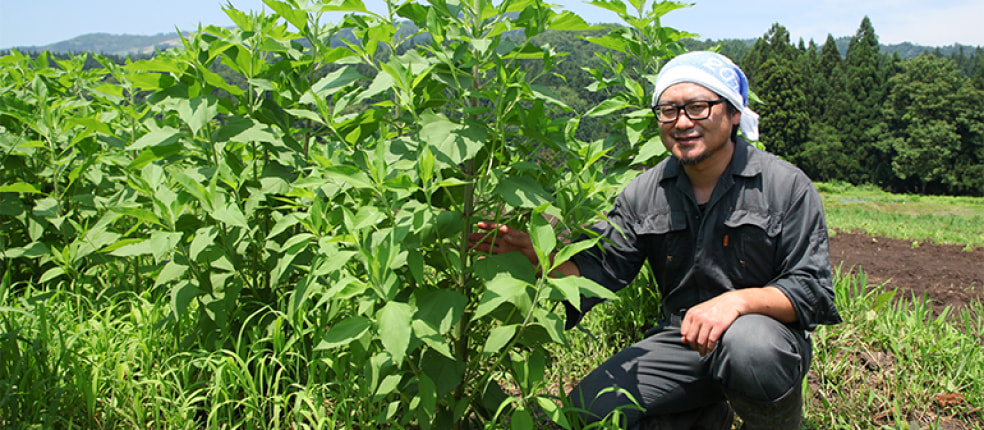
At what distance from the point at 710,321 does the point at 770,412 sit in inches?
13.6

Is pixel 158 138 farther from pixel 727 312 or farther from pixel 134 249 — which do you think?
pixel 727 312

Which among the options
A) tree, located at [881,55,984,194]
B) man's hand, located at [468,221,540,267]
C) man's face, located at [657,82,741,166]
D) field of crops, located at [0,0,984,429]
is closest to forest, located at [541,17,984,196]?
tree, located at [881,55,984,194]

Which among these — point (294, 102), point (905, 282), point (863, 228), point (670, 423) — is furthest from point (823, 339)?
point (863, 228)

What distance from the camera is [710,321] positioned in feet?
6.55

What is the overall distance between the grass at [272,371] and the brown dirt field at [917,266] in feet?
7.90

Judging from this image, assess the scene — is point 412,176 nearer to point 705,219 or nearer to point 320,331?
point 320,331

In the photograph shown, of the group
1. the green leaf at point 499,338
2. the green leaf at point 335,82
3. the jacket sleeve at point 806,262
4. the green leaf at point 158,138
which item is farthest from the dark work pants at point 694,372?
the green leaf at point 158,138

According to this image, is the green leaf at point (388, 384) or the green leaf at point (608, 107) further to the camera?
the green leaf at point (608, 107)

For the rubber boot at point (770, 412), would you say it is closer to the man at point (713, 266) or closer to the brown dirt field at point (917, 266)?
the man at point (713, 266)

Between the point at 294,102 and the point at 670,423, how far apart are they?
190 cm

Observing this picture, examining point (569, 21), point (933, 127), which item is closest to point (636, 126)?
point (569, 21)

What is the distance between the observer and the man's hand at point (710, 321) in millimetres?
1989

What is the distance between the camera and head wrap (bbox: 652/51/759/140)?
7.14 feet

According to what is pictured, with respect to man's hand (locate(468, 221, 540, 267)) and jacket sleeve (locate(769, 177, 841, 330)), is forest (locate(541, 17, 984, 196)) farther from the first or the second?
man's hand (locate(468, 221, 540, 267))
